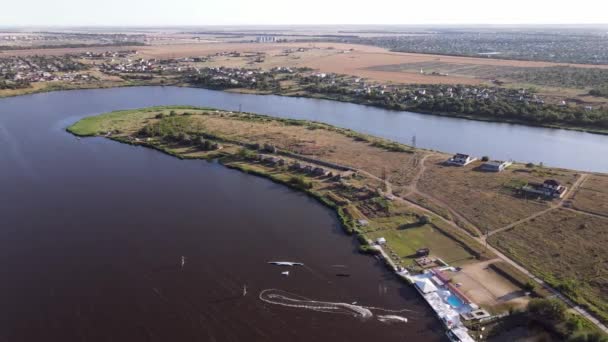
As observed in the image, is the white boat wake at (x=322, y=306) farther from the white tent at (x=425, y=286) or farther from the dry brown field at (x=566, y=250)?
the dry brown field at (x=566, y=250)

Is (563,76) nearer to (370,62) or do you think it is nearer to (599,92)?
(599,92)

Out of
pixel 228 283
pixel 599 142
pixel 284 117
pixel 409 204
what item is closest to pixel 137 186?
pixel 228 283

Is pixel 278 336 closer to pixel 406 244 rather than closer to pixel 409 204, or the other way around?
pixel 406 244

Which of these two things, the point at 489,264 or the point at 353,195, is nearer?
the point at 489,264

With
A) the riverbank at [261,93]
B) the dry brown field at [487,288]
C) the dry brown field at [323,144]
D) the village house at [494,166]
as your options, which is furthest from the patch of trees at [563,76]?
the dry brown field at [487,288]

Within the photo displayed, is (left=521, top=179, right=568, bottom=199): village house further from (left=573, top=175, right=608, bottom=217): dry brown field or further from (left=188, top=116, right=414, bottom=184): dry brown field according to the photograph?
(left=188, top=116, right=414, bottom=184): dry brown field

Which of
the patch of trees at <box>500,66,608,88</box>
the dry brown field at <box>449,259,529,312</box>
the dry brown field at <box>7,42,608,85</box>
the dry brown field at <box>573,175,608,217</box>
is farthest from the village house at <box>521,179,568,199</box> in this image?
the dry brown field at <box>7,42,608,85</box>

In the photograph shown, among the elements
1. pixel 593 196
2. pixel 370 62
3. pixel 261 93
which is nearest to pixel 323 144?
pixel 593 196
